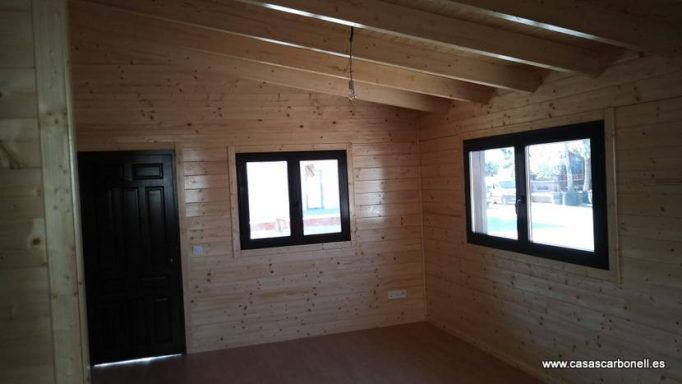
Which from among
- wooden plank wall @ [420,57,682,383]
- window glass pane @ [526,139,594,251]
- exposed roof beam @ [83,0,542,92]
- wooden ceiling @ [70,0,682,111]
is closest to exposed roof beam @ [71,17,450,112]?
wooden ceiling @ [70,0,682,111]

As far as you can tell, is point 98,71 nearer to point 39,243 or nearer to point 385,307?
point 39,243

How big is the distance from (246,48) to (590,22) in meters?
2.68

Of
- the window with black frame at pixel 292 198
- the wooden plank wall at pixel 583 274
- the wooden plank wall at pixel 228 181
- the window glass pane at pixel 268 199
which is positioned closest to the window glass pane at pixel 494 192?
the wooden plank wall at pixel 583 274

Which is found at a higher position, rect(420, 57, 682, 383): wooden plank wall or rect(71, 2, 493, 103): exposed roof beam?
rect(71, 2, 493, 103): exposed roof beam

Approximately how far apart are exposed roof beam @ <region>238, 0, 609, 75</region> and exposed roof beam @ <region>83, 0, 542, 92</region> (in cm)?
61

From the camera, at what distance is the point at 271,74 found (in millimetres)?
5109

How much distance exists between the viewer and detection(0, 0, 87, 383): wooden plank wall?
2.08m

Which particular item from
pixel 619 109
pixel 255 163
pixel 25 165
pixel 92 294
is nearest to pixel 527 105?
pixel 619 109

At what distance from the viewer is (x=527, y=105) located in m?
4.24

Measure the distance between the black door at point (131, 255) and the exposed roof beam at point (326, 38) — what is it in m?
1.95

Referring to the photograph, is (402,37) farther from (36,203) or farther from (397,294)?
(397,294)

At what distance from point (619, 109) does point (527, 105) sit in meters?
0.93

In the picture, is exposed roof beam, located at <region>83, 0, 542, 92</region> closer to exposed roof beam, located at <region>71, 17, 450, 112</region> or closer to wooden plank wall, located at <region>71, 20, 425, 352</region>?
exposed roof beam, located at <region>71, 17, 450, 112</region>

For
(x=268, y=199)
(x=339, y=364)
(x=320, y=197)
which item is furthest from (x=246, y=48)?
(x=339, y=364)
